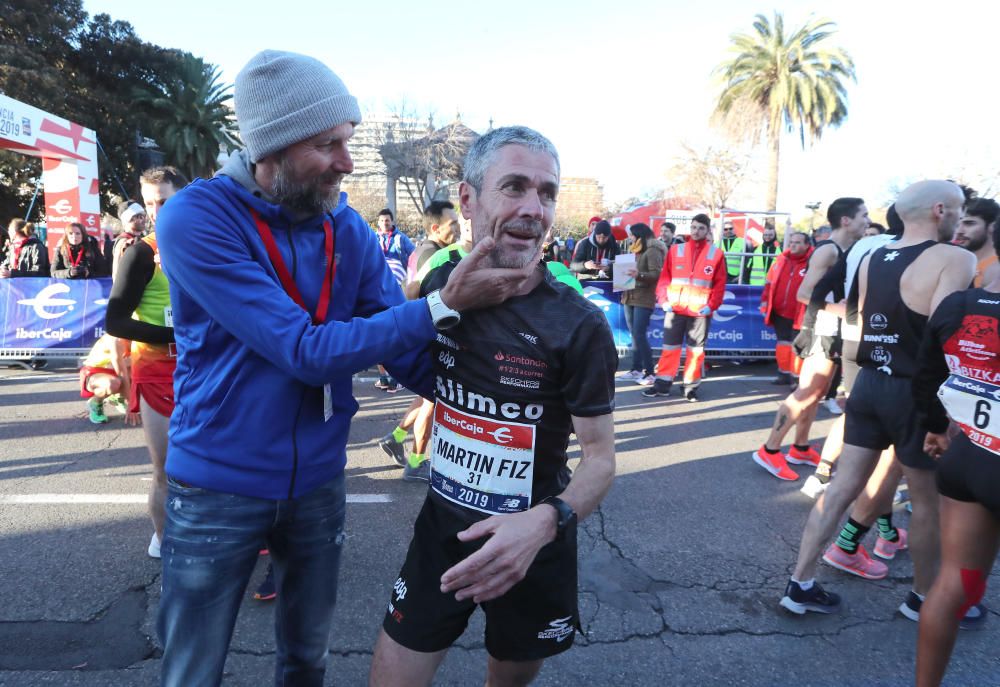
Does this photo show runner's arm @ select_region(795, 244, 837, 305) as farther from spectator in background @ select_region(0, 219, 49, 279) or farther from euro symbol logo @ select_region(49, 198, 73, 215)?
euro symbol logo @ select_region(49, 198, 73, 215)

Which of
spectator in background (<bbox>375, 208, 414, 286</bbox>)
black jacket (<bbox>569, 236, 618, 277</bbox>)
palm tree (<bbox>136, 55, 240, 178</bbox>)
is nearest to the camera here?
spectator in background (<bbox>375, 208, 414, 286</bbox>)

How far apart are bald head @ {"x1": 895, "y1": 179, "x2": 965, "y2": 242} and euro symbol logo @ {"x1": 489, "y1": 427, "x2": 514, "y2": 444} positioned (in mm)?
2679

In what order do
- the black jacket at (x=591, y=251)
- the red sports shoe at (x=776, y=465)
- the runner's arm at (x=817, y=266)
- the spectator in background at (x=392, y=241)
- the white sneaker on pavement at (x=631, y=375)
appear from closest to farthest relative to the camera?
the red sports shoe at (x=776, y=465), the runner's arm at (x=817, y=266), the white sneaker on pavement at (x=631, y=375), the spectator in background at (x=392, y=241), the black jacket at (x=591, y=251)

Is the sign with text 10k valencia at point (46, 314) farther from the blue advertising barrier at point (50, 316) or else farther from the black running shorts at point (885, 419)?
the black running shorts at point (885, 419)

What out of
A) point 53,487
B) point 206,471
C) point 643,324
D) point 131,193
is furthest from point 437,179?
point 206,471

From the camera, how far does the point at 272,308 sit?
1392 millimetres

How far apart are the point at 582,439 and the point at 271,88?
3.74 ft

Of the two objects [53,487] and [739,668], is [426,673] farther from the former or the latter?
[53,487]

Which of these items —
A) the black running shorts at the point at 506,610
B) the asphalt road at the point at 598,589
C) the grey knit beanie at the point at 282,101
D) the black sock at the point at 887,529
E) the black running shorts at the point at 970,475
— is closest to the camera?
the grey knit beanie at the point at 282,101

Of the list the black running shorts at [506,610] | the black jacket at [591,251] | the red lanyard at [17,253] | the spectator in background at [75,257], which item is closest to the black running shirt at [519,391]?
the black running shorts at [506,610]

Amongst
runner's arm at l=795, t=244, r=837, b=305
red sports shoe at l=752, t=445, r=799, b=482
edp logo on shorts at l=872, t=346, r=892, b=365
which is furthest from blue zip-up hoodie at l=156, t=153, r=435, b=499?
runner's arm at l=795, t=244, r=837, b=305

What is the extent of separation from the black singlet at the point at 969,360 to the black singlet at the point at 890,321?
1.74ft

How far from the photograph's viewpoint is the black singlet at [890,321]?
10.0 ft

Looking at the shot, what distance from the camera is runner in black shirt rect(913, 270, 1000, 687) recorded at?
2.14 m
